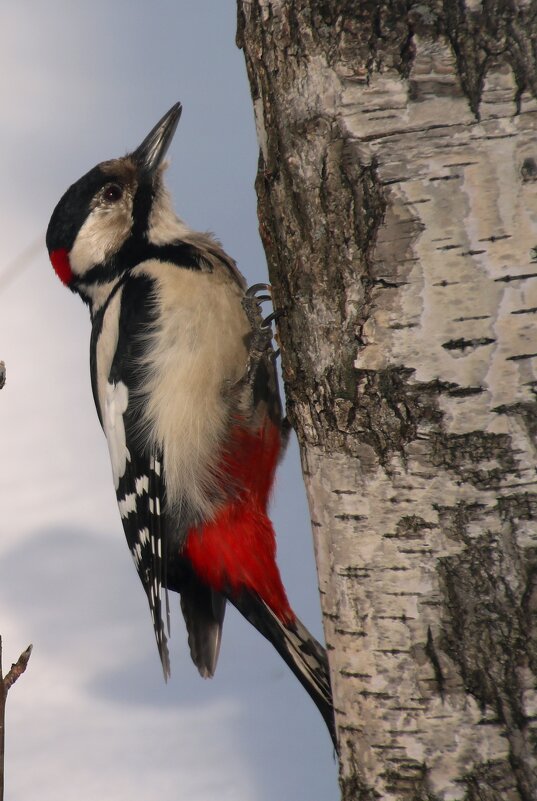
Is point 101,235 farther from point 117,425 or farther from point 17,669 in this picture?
point 17,669

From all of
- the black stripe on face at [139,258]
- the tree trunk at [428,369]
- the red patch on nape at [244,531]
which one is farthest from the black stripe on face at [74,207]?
the tree trunk at [428,369]

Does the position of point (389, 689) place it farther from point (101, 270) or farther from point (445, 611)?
point (101, 270)

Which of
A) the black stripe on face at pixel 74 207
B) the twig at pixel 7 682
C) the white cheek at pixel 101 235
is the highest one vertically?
the black stripe on face at pixel 74 207

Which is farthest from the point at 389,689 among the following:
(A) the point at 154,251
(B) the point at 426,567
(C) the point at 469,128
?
(A) the point at 154,251

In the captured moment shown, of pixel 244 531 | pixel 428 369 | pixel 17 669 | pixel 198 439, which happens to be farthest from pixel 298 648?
pixel 428 369

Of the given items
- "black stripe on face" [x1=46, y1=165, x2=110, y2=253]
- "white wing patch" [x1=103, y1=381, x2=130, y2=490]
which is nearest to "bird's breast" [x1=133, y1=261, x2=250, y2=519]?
"white wing patch" [x1=103, y1=381, x2=130, y2=490]

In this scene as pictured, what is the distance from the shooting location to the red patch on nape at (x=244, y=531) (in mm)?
2670

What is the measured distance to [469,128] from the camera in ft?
5.05

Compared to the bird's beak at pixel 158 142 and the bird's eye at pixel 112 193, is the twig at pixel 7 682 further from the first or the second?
the bird's beak at pixel 158 142

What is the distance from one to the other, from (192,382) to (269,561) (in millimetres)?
593

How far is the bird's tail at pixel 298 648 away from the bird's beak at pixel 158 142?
1632mm

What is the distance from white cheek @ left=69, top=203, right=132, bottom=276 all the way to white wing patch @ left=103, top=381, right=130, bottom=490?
50 cm

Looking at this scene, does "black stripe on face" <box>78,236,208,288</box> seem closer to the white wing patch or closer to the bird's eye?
the bird's eye

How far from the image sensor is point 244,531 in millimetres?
2715
